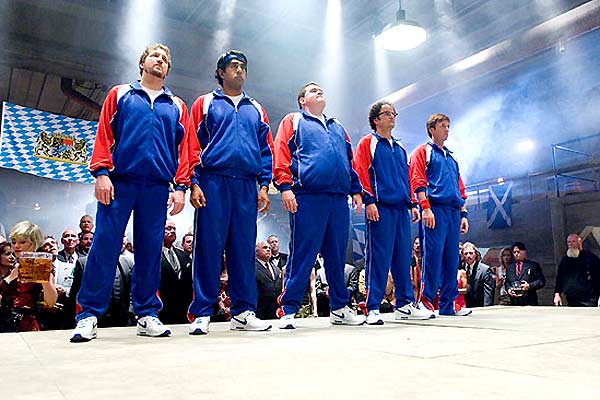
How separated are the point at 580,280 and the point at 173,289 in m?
4.72

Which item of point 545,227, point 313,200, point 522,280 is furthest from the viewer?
point 545,227

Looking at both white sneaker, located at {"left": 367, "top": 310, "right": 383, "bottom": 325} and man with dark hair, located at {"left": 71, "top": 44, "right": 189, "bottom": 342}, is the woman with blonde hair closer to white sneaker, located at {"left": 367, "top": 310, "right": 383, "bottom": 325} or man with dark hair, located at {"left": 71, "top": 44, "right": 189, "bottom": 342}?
man with dark hair, located at {"left": 71, "top": 44, "right": 189, "bottom": 342}

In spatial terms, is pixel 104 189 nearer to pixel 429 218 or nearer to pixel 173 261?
pixel 173 261

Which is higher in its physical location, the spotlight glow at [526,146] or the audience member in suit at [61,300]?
the spotlight glow at [526,146]

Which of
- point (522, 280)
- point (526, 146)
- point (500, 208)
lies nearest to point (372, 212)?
point (522, 280)

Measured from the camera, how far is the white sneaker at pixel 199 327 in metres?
2.54

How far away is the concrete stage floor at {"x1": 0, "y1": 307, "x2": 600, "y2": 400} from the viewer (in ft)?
3.63

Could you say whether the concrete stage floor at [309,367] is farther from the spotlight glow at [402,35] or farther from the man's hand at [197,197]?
the spotlight glow at [402,35]

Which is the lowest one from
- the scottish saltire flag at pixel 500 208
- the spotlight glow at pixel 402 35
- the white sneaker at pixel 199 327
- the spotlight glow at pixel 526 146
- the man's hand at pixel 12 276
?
the white sneaker at pixel 199 327

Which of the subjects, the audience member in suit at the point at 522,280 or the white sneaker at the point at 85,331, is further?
the audience member in suit at the point at 522,280

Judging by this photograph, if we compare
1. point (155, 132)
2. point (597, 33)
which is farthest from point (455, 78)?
point (155, 132)

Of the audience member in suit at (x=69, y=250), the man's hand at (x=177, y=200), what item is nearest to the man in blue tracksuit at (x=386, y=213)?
the man's hand at (x=177, y=200)

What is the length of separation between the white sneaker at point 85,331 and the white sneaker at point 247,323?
75 cm

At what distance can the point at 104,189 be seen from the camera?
2383 millimetres
